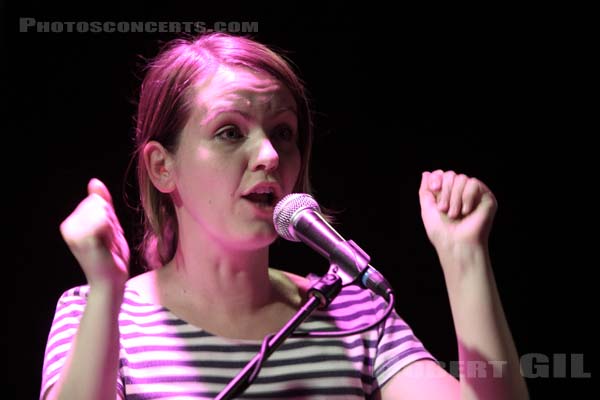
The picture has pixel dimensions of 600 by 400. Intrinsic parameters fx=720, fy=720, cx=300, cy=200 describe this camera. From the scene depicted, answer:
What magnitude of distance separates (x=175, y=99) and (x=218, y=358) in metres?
0.56

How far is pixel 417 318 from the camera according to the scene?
200 cm

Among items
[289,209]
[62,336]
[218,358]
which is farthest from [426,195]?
[62,336]

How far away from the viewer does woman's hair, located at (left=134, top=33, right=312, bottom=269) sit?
156 cm

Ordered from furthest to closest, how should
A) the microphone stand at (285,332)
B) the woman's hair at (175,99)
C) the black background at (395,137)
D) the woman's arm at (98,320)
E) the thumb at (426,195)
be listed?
the black background at (395,137) < the woman's hair at (175,99) < the thumb at (426,195) < the woman's arm at (98,320) < the microphone stand at (285,332)

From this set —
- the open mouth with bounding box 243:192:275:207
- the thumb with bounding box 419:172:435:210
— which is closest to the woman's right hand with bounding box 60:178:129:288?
the open mouth with bounding box 243:192:275:207

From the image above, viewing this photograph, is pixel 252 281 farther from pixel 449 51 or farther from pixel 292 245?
pixel 449 51

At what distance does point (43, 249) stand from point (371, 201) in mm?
880

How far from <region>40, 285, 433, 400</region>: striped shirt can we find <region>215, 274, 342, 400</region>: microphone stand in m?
0.34

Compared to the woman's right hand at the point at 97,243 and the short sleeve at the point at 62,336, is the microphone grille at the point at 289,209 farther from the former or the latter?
the short sleeve at the point at 62,336

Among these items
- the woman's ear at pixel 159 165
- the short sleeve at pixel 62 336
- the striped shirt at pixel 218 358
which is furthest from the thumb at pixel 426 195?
the short sleeve at pixel 62 336

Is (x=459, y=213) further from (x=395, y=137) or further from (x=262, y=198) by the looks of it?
(x=395, y=137)

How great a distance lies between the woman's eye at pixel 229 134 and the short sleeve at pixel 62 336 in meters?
0.44

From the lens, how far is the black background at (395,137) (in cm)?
184

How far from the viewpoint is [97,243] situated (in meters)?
1.18
